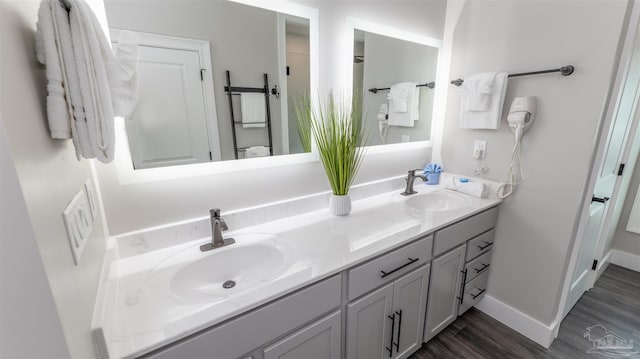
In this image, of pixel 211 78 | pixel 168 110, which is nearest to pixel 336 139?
pixel 211 78

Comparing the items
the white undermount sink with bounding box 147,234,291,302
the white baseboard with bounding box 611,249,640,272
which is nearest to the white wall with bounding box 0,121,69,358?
the white undermount sink with bounding box 147,234,291,302

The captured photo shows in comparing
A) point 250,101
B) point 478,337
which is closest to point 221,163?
point 250,101

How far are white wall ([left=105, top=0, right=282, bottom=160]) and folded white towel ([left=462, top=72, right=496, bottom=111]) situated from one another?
122 centimetres

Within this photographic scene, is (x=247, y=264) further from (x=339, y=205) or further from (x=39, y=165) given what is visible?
(x=39, y=165)

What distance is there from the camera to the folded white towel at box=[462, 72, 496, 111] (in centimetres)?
160

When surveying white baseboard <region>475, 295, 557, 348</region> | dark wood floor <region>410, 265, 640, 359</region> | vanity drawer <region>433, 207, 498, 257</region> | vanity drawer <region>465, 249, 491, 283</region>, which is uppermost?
vanity drawer <region>433, 207, 498, 257</region>

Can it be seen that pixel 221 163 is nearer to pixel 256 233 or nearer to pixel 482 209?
pixel 256 233

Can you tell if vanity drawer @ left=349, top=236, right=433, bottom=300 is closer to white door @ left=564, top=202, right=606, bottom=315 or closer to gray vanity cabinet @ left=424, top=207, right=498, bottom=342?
gray vanity cabinet @ left=424, top=207, right=498, bottom=342

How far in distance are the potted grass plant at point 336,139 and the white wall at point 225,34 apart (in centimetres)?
19

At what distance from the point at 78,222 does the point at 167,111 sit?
1.92 feet

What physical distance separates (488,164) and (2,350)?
2.10 metres

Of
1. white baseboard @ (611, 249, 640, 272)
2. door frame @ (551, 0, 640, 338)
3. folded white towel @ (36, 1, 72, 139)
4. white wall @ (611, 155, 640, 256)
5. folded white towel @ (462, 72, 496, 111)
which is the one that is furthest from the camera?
white baseboard @ (611, 249, 640, 272)

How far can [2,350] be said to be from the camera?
345 millimetres

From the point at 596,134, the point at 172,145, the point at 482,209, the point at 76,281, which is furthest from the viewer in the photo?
the point at 482,209
